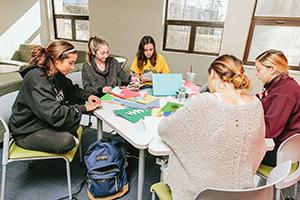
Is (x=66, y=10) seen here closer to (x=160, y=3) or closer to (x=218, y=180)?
(x=160, y=3)

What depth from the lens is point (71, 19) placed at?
15.7 ft

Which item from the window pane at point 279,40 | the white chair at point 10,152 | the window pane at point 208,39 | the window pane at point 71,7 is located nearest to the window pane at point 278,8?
the window pane at point 279,40

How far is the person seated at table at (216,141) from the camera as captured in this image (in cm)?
86

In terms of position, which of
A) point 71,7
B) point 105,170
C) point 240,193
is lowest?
point 105,170

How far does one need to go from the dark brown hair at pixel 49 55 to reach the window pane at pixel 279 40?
2795 millimetres

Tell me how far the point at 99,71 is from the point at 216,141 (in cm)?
160

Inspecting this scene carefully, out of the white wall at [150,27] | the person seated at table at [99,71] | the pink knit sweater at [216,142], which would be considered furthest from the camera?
the white wall at [150,27]

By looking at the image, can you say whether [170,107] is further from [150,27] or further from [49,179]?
[150,27]

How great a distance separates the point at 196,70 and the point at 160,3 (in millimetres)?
1273

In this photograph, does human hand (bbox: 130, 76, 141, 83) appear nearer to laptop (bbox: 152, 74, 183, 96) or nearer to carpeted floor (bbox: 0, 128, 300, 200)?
laptop (bbox: 152, 74, 183, 96)

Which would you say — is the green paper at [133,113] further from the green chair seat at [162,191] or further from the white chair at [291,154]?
the white chair at [291,154]

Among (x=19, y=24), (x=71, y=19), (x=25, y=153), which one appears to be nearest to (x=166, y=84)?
(x=25, y=153)

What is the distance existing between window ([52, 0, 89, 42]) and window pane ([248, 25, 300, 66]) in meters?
3.28

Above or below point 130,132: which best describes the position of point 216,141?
above
